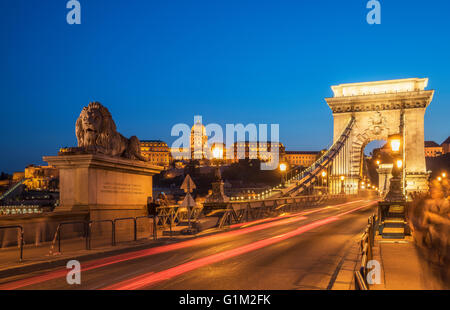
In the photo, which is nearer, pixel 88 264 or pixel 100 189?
pixel 88 264

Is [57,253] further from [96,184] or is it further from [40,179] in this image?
[40,179]

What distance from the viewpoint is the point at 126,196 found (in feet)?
55.3

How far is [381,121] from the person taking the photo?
203 feet

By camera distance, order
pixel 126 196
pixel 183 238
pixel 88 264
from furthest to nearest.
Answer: pixel 126 196
pixel 183 238
pixel 88 264

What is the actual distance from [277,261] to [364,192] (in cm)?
5451

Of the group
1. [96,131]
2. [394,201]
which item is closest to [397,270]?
[394,201]

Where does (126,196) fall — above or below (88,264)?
above

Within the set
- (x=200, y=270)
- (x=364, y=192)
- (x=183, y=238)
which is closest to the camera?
(x=200, y=270)

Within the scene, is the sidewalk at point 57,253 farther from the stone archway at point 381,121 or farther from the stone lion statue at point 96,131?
the stone archway at point 381,121

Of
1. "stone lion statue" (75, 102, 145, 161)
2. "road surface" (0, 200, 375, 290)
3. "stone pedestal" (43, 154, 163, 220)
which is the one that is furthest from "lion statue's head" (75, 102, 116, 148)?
"road surface" (0, 200, 375, 290)

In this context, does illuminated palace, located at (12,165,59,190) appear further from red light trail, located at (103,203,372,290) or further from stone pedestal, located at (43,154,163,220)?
red light trail, located at (103,203,372,290)

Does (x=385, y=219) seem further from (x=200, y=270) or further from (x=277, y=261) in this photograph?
(x=200, y=270)

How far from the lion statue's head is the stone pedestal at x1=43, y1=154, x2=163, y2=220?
0.83m

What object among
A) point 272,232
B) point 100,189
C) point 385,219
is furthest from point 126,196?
point 385,219
